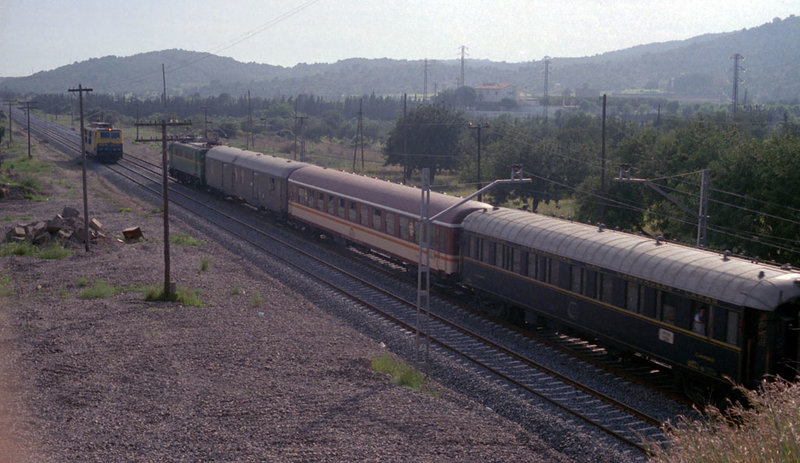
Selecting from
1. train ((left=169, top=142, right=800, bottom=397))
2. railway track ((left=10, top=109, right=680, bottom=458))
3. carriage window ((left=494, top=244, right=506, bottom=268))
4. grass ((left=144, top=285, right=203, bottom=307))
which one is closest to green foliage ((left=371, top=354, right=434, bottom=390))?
railway track ((left=10, top=109, right=680, bottom=458))

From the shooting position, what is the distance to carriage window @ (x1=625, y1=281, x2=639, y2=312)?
1697 centimetres

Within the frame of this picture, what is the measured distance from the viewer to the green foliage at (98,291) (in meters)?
23.9

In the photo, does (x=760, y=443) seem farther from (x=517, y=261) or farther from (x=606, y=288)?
(x=517, y=261)

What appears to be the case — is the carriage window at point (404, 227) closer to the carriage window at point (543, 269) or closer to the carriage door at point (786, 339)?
the carriage window at point (543, 269)

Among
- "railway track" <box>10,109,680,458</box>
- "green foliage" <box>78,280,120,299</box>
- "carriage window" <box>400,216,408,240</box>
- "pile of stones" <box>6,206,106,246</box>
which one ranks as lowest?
"railway track" <box>10,109,680,458</box>

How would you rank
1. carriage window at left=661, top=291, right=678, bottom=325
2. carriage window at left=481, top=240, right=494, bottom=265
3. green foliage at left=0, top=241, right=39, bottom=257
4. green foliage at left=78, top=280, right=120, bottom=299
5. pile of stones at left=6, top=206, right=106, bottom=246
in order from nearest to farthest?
carriage window at left=661, top=291, right=678, bottom=325
carriage window at left=481, top=240, right=494, bottom=265
green foliage at left=78, top=280, right=120, bottom=299
green foliage at left=0, top=241, right=39, bottom=257
pile of stones at left=6, top=206, right=106, bottom=246

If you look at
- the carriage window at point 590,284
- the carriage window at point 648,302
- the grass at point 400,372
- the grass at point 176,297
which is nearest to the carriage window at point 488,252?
the carriage window at point 590,284

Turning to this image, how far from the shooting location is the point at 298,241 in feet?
115

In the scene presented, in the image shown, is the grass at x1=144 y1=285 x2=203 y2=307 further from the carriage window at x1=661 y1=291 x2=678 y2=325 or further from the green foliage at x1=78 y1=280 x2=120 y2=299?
the carriage window at x1=661 y1=291 x2=678 y2=325

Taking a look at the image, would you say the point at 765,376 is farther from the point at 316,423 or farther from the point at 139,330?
the point at 139,330

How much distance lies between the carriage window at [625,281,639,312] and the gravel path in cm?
430

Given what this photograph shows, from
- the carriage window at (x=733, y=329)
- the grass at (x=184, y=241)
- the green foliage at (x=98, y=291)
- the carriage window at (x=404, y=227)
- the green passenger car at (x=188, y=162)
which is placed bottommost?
the green foliage at (x=98, y=291)

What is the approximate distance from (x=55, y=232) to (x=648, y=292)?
2621cm

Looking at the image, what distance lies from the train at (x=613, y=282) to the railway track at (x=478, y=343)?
4.09ft
